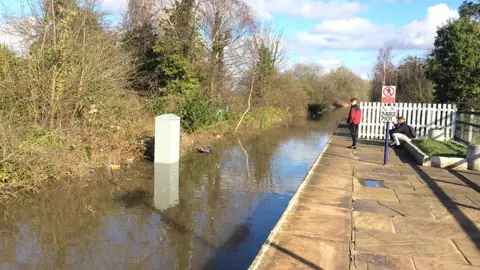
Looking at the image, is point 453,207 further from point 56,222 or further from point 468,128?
point 468,128

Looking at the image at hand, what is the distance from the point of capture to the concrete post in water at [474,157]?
10.1 meters

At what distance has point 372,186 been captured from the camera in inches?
334

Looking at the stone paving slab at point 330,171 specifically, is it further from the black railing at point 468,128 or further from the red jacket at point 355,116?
the black railing at point 468,128

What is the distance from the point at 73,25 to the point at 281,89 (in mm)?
27264

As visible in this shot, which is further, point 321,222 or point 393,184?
point 393,184

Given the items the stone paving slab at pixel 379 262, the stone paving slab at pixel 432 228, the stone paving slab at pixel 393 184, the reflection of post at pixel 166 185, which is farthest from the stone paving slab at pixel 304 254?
the stone paving slab at pixel 393 184

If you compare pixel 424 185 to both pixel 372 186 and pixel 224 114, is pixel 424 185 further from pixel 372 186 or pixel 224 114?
pixel 224 114

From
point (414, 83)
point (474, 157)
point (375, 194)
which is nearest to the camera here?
point (375, 194)

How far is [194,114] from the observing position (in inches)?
664

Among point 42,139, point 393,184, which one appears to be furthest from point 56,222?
point 393,184

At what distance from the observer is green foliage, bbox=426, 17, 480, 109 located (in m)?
18.8

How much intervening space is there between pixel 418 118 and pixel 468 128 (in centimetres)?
261

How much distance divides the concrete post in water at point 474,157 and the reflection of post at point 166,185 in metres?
7.39

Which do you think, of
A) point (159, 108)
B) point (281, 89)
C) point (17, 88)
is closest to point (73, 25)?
point (17, 88)
